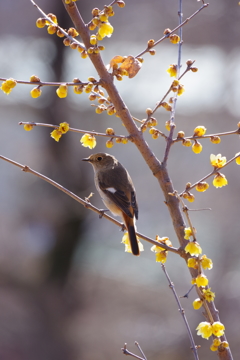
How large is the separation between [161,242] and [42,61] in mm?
3019

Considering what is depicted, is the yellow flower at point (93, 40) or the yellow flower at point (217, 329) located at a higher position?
the yellow flower at point (93, 40)

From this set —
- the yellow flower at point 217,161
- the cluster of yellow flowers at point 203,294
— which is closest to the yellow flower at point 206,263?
the cluster of yellow flowers at point 203,294

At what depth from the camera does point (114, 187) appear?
2111 millimetres

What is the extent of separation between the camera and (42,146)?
12.8ft

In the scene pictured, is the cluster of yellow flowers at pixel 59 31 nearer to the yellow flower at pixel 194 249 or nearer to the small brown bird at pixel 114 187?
the yellow flower at pixel 194 249

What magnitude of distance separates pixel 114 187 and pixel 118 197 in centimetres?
9

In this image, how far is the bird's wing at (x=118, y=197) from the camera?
1.91 metres

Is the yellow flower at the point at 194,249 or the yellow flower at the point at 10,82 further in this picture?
the yellow flower at the point at 10,82

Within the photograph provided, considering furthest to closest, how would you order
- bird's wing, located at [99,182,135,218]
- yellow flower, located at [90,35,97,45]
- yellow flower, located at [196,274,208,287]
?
bird's wing, located at [99,182,135,218] → yellow flower, located at [90,35,97,45] → yellow flower, located at [196,274,208,287]

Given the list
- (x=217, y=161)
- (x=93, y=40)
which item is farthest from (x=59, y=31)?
(x=217, y=161)

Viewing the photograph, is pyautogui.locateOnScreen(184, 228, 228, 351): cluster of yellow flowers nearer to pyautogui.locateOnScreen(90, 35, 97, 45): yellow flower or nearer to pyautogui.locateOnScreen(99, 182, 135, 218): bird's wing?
pyautogui.locateOnScreen(90, 35, 97, 45): yellow flower

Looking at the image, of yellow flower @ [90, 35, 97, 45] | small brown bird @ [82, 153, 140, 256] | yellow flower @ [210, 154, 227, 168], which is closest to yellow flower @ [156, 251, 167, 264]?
yellow flower @ [210, 154, 227, 168]

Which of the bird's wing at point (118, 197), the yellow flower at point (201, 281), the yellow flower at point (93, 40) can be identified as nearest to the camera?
the yellow flower at point (201, 281)

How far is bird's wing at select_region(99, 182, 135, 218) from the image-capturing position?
6.27ft
